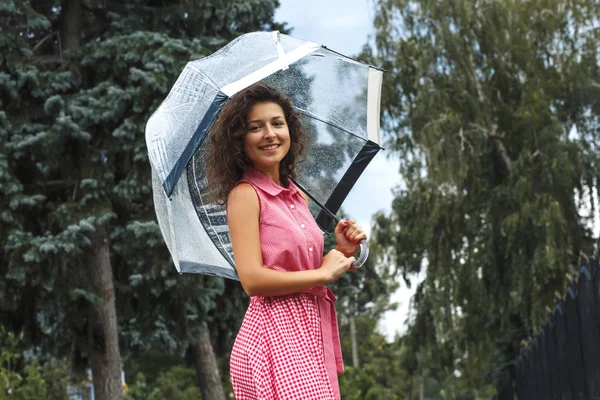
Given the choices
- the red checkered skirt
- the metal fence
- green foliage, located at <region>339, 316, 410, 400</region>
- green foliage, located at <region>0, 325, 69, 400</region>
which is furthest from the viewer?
green foliage, located at <region>339, 316, 410, 400</region>

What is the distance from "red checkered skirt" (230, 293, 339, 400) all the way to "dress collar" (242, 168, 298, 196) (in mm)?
360

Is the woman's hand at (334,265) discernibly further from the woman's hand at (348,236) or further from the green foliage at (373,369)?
the green foliage at (373,369)

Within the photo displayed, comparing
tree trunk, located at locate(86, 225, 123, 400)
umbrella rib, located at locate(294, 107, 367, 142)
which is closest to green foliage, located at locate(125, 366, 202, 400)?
tree trunk, located at locate(86, 225, 123, 400)

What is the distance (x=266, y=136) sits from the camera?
10.6 ft

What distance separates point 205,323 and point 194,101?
11.5m

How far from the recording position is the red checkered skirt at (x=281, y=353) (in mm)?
2941

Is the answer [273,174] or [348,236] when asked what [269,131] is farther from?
[348,236]

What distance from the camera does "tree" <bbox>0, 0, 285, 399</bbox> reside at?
12367mm

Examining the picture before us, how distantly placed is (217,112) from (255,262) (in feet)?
1.74

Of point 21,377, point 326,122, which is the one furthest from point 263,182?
point 21,377

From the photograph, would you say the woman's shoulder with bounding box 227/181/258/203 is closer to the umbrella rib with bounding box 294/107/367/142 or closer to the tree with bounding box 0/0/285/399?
the umbrella rib with bounding box 294/107/367/142

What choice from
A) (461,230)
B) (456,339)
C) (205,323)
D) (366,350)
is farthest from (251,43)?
(366,350)

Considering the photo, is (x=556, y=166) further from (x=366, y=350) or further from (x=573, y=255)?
(x=366, y=350)

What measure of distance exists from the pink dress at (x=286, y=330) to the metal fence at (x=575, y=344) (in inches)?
111
